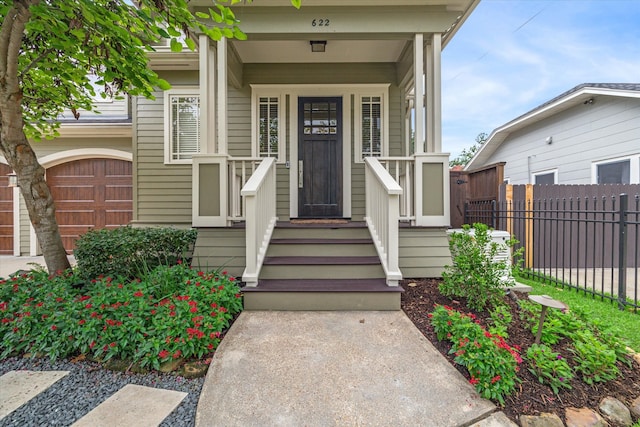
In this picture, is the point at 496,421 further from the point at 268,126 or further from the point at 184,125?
the point at 184,125

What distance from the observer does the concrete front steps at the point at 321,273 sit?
2.94 metres

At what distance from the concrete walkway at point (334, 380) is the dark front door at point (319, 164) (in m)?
2.76

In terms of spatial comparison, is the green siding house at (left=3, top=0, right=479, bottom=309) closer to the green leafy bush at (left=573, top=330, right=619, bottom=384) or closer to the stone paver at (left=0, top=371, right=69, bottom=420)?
the green leafy bush at (left=573, top=330, right=619, bottom=384)

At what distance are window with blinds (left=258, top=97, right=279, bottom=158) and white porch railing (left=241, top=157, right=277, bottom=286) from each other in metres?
1.33

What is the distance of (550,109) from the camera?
6875 millimetres

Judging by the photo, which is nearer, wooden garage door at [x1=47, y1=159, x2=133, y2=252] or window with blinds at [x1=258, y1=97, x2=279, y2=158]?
window with blinds at [x1=258, y1=97, x2=279, y2=158]

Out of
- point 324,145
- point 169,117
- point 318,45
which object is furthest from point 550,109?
point 169,117

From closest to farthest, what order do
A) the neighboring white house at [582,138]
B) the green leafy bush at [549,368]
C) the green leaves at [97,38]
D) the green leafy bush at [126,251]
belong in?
the green leafy bush at [549,368] < the green leaves at [97,38] < the green leafy bush at [126,251] < the neighboring white house at [582,138]

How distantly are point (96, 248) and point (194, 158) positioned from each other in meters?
1.48

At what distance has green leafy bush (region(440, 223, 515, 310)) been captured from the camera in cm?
282

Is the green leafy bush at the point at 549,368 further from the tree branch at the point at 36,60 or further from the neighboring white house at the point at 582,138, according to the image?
the neighboring white house at the point at 582,138

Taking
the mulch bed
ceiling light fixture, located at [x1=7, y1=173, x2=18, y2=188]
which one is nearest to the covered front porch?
the mulch bed

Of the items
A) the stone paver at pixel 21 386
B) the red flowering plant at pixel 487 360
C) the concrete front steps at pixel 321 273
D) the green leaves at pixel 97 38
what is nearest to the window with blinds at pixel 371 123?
the concrete front steps at pixel 321 273

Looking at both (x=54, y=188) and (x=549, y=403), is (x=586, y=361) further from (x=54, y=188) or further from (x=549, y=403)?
(x=54, y=188)
